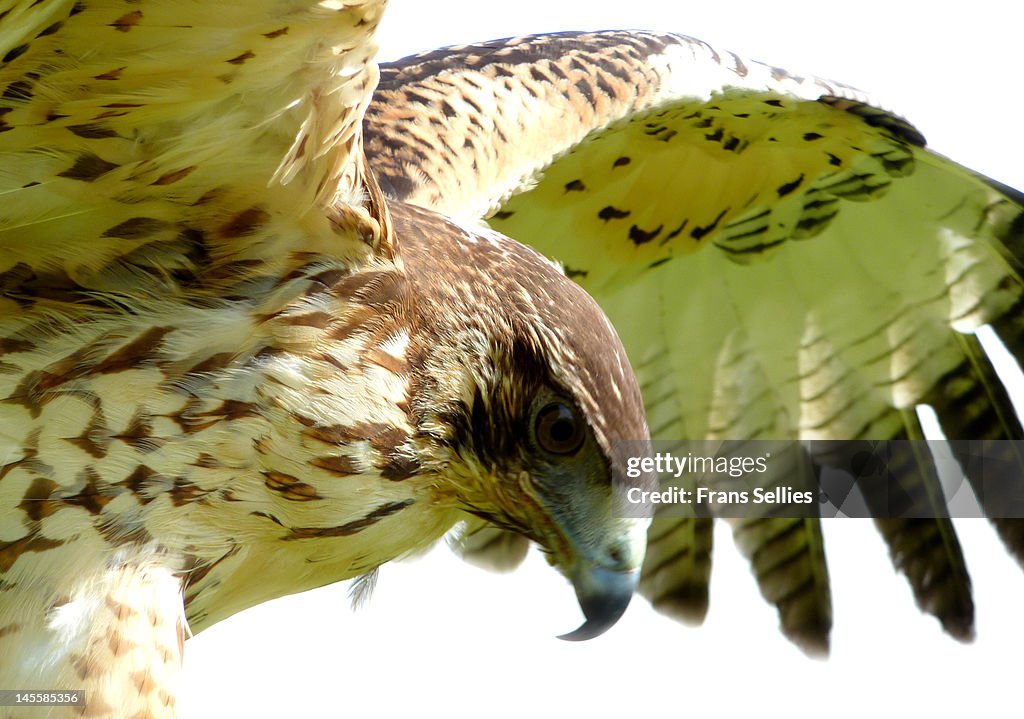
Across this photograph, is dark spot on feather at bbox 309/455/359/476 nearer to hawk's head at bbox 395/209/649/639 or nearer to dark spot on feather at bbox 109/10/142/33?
hawk's head at bbox 395/209/649/639

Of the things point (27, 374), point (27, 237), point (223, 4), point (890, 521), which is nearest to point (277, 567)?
point (27, 374)

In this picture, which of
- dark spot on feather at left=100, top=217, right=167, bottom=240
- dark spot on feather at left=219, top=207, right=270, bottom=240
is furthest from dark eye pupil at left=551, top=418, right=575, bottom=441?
dark spot on feather at left=100, top=217, right=167, bottom=240

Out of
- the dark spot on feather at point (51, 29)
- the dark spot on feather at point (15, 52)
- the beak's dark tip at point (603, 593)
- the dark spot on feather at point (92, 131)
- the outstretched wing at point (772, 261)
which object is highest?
the dark spot on feather at point (51, 29)

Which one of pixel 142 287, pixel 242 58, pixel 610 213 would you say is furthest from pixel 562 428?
pixel 610 213

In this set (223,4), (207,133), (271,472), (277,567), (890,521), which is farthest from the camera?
(890,521)

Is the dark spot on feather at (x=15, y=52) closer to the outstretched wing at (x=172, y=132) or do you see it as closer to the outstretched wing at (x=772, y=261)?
the outstretched wing at (x=172, y=132)

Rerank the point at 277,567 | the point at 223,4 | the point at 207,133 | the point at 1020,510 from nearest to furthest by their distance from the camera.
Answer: the point at 223,4, the point at 207,133, the point at 277,567, the point at 1020,510

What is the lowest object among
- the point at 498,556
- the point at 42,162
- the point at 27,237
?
the point at 498,556

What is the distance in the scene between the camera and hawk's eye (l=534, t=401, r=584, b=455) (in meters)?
2.71

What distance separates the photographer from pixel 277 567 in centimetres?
270

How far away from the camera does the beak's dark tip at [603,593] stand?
271 cm

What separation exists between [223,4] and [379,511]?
42.4 inches

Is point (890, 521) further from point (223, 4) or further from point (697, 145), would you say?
point (223, 4)

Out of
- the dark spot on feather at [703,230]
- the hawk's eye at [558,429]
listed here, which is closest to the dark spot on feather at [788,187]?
the dark spot on feather at [703,230]
